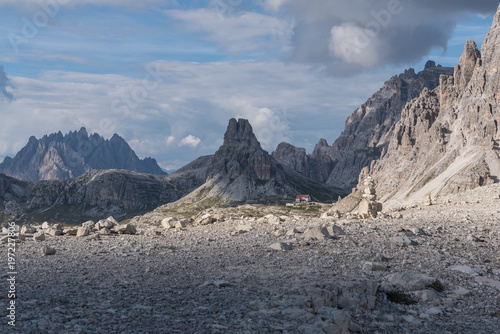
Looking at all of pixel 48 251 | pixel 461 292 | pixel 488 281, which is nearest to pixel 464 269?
pixel 488 281

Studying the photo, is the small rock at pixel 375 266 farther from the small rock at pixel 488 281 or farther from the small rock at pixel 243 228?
the small rock at pixel 243 228

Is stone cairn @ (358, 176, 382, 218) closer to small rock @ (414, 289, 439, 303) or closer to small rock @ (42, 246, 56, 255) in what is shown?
small rock @ (414, 289, 439, 303)

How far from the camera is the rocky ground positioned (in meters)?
12.8

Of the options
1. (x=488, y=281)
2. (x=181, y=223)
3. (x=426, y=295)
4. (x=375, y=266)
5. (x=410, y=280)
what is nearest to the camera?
(x=426, y=295)

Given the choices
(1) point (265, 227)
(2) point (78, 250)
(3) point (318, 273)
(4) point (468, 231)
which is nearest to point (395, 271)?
(3) point (318, 273)

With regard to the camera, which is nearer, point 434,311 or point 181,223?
point 434,311

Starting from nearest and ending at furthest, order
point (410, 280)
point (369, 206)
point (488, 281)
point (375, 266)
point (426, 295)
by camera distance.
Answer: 1. point (426, 295)
2. point (410, 280)
3. point (488, 281)
4. point (375, 266)
5. point (369, 206)

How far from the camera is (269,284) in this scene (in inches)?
643

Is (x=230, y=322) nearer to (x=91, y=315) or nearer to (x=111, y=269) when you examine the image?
(x=91, y=315)

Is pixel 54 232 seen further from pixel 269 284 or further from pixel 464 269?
pixel 464 269

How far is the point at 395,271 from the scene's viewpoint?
61.8 ft

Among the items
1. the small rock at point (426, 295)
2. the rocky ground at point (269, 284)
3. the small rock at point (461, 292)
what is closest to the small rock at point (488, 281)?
the rocky ground at point (269, 284)

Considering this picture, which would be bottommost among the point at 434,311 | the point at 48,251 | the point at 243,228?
the point at 434,311

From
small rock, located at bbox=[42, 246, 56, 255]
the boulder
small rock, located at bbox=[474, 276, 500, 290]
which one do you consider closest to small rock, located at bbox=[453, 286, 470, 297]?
small rock, located at bbox=[474, 276, 500, 290]
